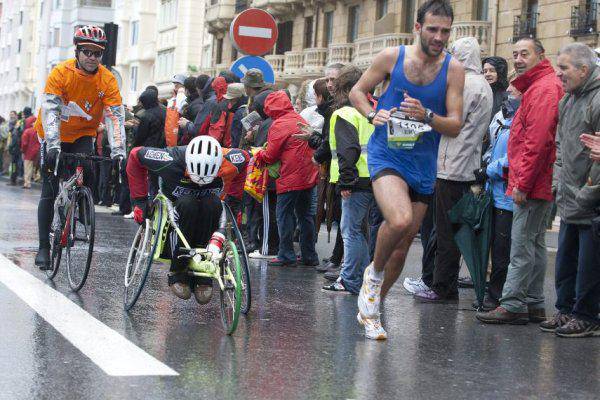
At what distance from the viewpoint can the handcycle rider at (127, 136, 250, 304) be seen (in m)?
8.54

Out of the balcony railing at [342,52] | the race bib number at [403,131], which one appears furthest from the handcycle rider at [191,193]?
the balcony railing at [342,52]

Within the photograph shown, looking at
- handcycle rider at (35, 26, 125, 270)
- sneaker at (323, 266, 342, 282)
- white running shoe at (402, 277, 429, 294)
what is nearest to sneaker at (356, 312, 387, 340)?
white running shoe at (402, 277, 429, 294)

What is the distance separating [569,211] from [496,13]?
27.2 metres

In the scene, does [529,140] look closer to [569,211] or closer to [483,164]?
[569,211]

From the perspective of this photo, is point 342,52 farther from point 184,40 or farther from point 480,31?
point 184,40

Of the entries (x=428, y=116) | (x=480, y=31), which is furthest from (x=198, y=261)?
(x=480, y=31)

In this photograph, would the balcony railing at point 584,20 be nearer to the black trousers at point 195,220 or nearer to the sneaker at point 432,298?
the sneaker at point 432,298

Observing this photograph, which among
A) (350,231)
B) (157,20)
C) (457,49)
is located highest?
(157,20)

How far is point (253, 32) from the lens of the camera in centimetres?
1647

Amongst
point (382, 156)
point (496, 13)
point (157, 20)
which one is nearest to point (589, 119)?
point (382, 156)

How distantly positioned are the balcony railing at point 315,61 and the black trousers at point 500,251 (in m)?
38.5

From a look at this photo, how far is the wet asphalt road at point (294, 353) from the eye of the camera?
610cm

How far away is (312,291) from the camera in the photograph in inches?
423

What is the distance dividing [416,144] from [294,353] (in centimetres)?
181
